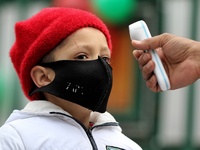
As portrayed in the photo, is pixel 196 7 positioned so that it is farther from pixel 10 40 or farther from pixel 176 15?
pixel 10 40

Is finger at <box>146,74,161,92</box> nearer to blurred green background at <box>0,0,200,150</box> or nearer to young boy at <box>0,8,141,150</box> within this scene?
young boy at <box>0,8,141,150</box>

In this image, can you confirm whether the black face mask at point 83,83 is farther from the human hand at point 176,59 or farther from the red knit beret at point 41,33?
the human hand at point 176,59

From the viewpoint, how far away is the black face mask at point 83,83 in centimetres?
357

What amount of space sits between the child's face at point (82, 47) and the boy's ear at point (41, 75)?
81mm

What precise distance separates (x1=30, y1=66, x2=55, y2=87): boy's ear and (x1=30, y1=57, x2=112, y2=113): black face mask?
0.20ft

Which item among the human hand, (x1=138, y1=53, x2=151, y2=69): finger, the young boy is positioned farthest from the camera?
the human hand

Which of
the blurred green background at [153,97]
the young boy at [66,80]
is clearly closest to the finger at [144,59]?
the young boy at [66,80]

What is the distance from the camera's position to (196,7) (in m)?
8.90

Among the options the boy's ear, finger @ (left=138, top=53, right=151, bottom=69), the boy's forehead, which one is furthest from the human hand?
the boy's ear

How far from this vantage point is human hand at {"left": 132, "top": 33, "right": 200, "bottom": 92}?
3.88 m

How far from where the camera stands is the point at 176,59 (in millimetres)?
3965

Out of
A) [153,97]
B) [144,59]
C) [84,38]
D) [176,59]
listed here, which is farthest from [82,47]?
[153,97]

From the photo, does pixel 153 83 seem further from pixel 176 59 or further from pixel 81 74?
pixel 81 74

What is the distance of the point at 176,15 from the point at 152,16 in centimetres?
31
